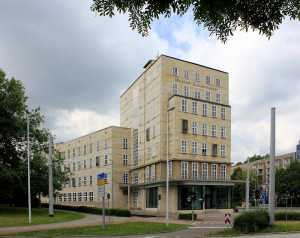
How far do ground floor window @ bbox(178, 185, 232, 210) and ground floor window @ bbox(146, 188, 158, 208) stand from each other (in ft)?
18.7

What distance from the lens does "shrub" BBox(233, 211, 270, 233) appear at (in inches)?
785

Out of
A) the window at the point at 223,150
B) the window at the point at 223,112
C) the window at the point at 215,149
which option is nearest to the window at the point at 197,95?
the window at the point at 223,112

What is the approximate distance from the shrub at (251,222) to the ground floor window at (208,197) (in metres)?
32.4

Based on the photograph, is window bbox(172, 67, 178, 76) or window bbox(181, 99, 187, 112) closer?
window bbox(181, 99, 187, 112)

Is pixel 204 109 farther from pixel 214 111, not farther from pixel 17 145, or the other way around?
pixel 17 145

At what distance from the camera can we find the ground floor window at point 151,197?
57231mm

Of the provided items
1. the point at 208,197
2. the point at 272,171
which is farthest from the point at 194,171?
the point at 272,171

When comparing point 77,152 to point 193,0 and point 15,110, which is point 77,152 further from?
point 193,0

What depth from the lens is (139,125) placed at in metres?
65.9

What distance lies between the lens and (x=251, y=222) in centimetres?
2003

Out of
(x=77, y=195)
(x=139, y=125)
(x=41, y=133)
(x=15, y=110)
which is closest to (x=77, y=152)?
(x=77, y=195)

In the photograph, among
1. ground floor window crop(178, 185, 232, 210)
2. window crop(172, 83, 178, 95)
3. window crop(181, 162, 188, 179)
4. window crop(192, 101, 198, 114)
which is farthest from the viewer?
window crop(172, 83, 178, 95)

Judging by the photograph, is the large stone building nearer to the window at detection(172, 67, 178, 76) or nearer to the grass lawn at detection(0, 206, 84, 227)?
the window at detection(172, 67, 178, 76)

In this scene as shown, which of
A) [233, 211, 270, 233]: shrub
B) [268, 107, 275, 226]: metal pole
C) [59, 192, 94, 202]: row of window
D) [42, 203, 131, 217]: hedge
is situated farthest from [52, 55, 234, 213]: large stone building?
[233, 211, 270, 233]: shrub
